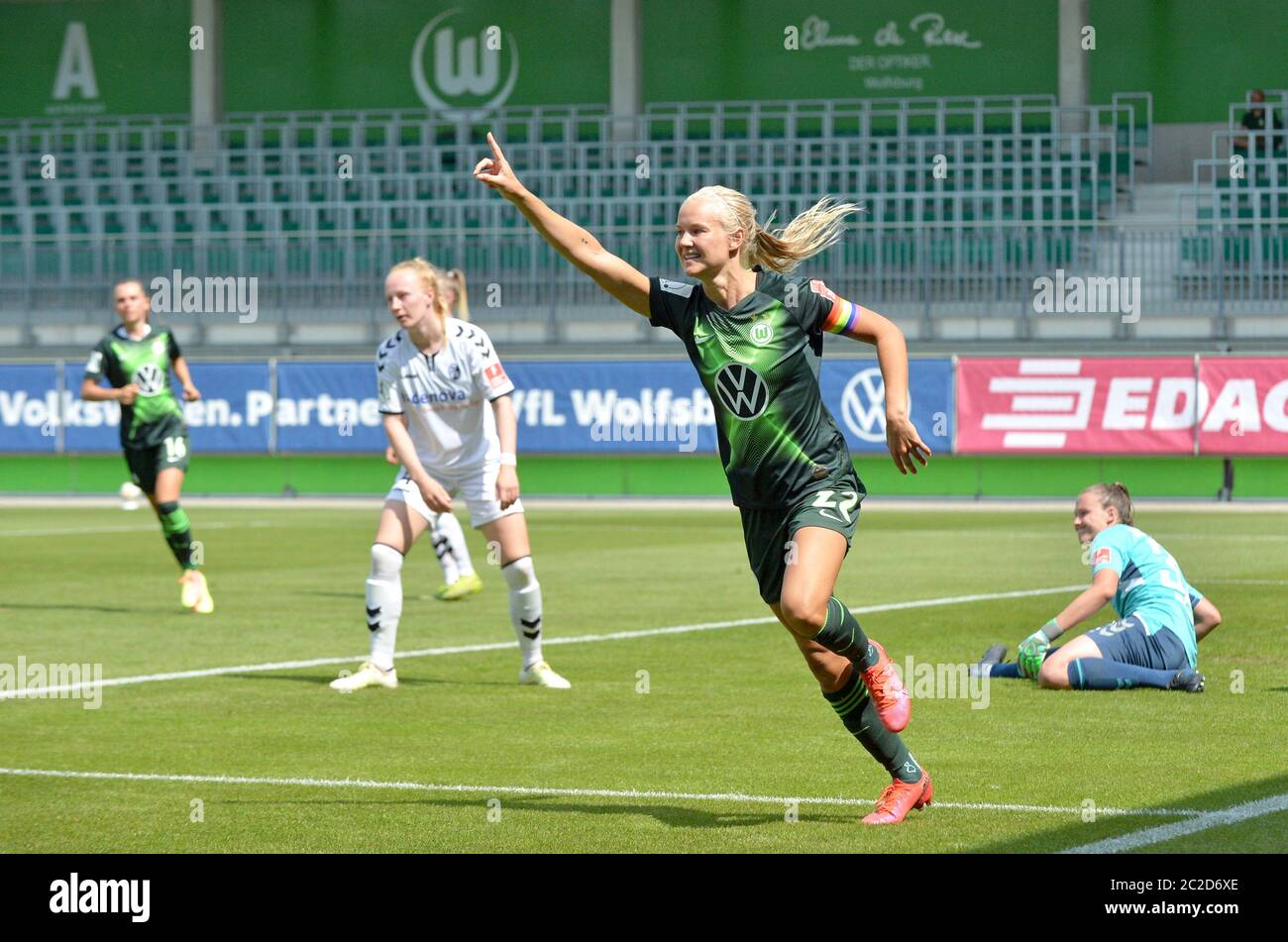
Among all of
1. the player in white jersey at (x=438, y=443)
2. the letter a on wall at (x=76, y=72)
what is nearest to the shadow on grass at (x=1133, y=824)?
the player in white jersey at (x=438, y=443)

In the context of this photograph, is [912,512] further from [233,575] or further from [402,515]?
[402,515]

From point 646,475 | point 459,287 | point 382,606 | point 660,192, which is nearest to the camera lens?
point 382,606

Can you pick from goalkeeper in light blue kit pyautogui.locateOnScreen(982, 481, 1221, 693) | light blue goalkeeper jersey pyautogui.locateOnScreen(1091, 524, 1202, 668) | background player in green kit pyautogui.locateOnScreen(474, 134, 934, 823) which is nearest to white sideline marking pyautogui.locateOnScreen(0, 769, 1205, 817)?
background player in green kit pyautogui.locateOnScreen(474, 134, 934, 823)

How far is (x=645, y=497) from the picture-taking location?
3025 cm

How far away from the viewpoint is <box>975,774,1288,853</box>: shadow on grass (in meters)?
6.48

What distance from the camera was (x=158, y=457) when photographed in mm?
15766

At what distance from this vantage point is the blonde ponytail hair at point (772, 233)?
713cm

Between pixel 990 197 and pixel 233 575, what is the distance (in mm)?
18067

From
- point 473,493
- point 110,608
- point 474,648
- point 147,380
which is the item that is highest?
point 147,380

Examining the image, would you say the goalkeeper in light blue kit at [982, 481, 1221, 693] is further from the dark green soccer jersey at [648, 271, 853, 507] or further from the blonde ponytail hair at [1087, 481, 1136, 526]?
the dark green soccer jersey at [648, 271, 853, 507]

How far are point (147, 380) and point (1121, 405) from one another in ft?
52.3

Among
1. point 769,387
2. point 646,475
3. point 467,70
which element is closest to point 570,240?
point 769,387

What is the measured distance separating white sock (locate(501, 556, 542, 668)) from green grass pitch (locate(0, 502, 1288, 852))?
31 centimetres

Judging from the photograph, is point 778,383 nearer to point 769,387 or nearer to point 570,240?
point 769,387
